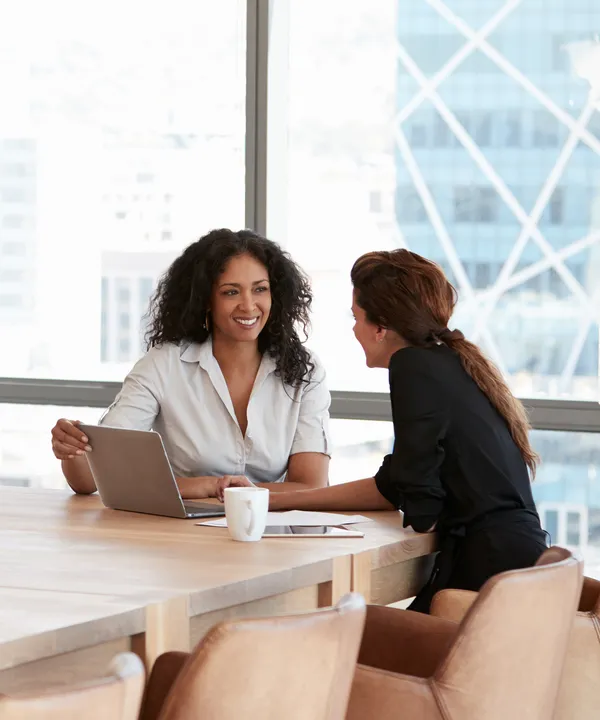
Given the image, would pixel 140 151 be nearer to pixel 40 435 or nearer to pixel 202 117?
pixel 202 117

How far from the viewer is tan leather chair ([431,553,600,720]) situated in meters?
2.01

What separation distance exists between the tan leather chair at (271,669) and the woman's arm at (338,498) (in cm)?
103

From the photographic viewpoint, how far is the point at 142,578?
5.61 ft

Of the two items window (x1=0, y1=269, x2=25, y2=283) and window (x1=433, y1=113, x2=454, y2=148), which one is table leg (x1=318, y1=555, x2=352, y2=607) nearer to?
window (x1=433, y1=113, x2=454, y2=148)

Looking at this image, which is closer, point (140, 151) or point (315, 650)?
point (315, 650)

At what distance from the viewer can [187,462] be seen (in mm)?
2877

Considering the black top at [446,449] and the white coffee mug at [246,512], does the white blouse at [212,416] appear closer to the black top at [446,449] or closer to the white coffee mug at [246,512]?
the black top at [446,449]

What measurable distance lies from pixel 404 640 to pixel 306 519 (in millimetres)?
350

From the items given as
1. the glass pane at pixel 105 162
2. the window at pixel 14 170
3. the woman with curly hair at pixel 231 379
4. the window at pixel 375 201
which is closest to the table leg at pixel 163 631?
the woman with curly hair at pixel 231 379

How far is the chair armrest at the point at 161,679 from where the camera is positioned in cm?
156

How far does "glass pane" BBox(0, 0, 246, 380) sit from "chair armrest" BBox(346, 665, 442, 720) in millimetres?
3012

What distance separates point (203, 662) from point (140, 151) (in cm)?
368

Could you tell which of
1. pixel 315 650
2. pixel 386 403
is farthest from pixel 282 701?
pixel 386 403

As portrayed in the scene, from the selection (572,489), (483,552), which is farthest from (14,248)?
(483,552)
